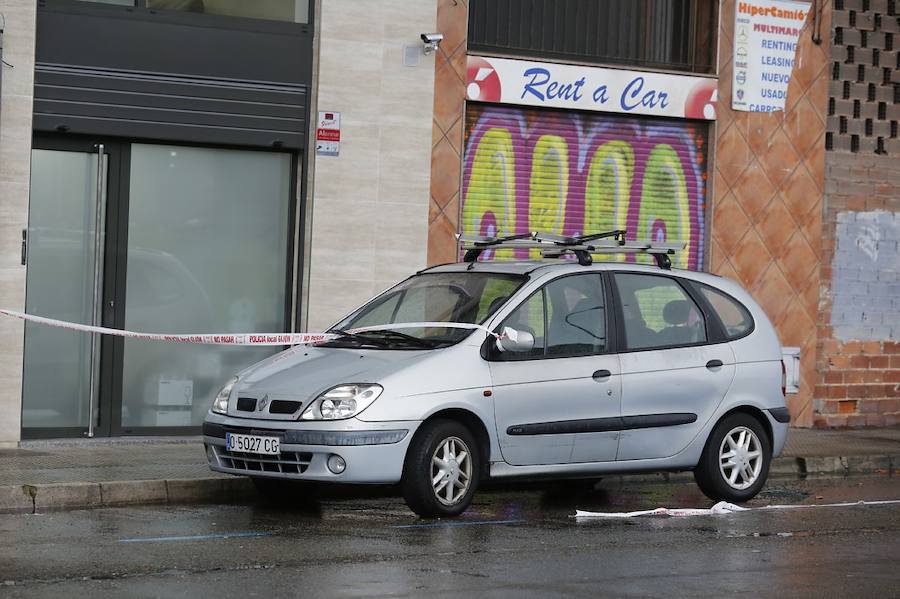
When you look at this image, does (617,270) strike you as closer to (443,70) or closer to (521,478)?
(521,478)

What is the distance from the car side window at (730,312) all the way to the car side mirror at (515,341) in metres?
1.85

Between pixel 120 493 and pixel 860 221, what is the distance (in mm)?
9935

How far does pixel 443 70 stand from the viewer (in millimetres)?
15688

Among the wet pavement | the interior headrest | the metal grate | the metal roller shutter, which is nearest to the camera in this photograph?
the wet pavement

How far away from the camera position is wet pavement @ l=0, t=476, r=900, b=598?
7.80m

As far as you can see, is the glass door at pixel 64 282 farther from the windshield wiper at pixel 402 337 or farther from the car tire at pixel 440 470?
the car tire at pixel 440 470

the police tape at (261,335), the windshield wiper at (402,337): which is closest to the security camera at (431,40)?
the police tape at (261,335)

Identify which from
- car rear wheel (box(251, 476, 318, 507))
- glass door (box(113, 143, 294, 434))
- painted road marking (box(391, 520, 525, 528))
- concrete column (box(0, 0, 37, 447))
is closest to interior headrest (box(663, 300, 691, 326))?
painted road marking (box(391, 520, 525, 528))

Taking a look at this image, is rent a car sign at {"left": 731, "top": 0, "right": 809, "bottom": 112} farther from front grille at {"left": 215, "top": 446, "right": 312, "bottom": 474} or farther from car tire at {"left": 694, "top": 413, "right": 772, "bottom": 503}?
front grille at {"left": 215, "top": 446, "right": 312, "bottom": 474}

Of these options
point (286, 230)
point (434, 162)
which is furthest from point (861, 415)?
point (286, 230)

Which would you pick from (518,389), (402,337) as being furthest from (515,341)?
(402,337)

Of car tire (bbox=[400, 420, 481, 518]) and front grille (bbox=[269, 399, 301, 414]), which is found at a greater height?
front grille (bbox=[269, 399, 301, 414])

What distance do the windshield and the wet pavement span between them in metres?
1.14

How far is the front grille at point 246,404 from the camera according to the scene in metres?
10.5
